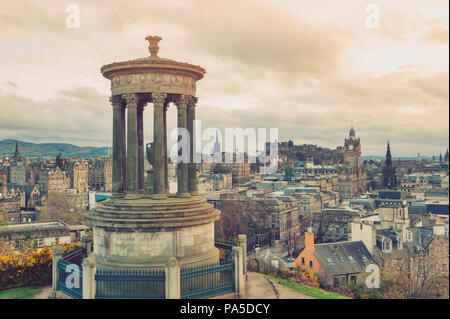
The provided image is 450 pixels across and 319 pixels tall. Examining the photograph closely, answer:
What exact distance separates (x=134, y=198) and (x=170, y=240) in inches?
92.0

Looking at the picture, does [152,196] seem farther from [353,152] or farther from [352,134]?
[352,134]

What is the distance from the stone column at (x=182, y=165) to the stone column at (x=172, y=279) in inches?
158

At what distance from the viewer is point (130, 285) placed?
15922 millimetres

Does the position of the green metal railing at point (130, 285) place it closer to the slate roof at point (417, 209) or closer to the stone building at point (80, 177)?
the slate roof at point (417, 209)

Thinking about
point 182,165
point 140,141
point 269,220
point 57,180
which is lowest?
point 269,220

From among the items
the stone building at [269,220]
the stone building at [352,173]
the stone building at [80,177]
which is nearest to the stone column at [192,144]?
the stone building at [269,220]

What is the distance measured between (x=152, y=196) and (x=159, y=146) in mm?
2042

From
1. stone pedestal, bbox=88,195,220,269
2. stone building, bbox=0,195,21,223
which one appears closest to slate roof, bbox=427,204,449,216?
stone pedestal, bbox=88,195,220,269

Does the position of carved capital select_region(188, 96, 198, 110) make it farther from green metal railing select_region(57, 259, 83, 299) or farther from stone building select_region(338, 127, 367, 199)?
stone building select_region(338, 127, 367, 199)

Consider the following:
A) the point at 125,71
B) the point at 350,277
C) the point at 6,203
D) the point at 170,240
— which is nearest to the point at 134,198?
the point at 170,240

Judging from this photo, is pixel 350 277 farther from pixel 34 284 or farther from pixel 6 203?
pixel 6 203

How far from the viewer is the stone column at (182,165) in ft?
62.2

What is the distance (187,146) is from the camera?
1931 cm

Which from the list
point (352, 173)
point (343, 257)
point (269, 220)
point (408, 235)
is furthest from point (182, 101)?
point (352, 173)
